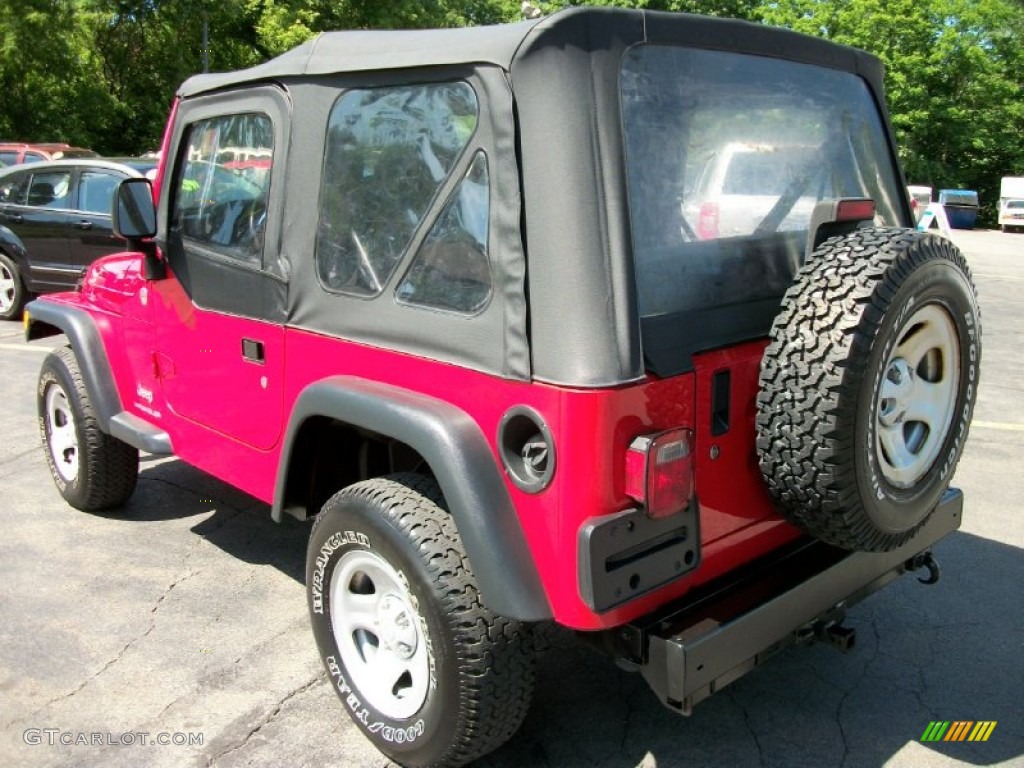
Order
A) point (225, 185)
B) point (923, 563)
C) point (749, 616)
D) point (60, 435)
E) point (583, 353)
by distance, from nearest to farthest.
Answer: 1. point (583, 353)
2. point (749, 616)
3. point (923, 563)
4. point (225, 185)
5. point (60, 435)

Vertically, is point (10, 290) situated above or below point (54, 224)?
below

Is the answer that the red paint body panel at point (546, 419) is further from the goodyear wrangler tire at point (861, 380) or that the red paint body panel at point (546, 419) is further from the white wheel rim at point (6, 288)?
the white wheel rim at point (6, 288)

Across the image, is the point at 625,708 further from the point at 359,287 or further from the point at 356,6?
the point at 356,6

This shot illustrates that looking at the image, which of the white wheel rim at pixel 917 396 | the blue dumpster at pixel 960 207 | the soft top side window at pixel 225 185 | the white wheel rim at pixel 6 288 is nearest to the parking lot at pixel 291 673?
the white wheel rim at pixel 917 396

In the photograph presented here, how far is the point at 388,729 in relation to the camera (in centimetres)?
270

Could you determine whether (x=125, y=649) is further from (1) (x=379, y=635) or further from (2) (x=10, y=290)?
(2) (x=10, y=290)

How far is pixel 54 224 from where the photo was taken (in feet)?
30.8

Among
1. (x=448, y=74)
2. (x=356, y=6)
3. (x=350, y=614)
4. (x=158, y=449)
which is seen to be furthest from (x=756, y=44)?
(x=356, y=6)

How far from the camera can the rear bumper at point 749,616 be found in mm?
2291

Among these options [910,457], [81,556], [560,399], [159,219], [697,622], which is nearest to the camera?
[560,399]

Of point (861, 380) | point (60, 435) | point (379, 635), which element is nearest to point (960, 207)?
point (60, 435)

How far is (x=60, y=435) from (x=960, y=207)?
31.3 meters

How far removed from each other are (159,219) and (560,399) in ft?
7.53

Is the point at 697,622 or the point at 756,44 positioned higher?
the point at 756,44
